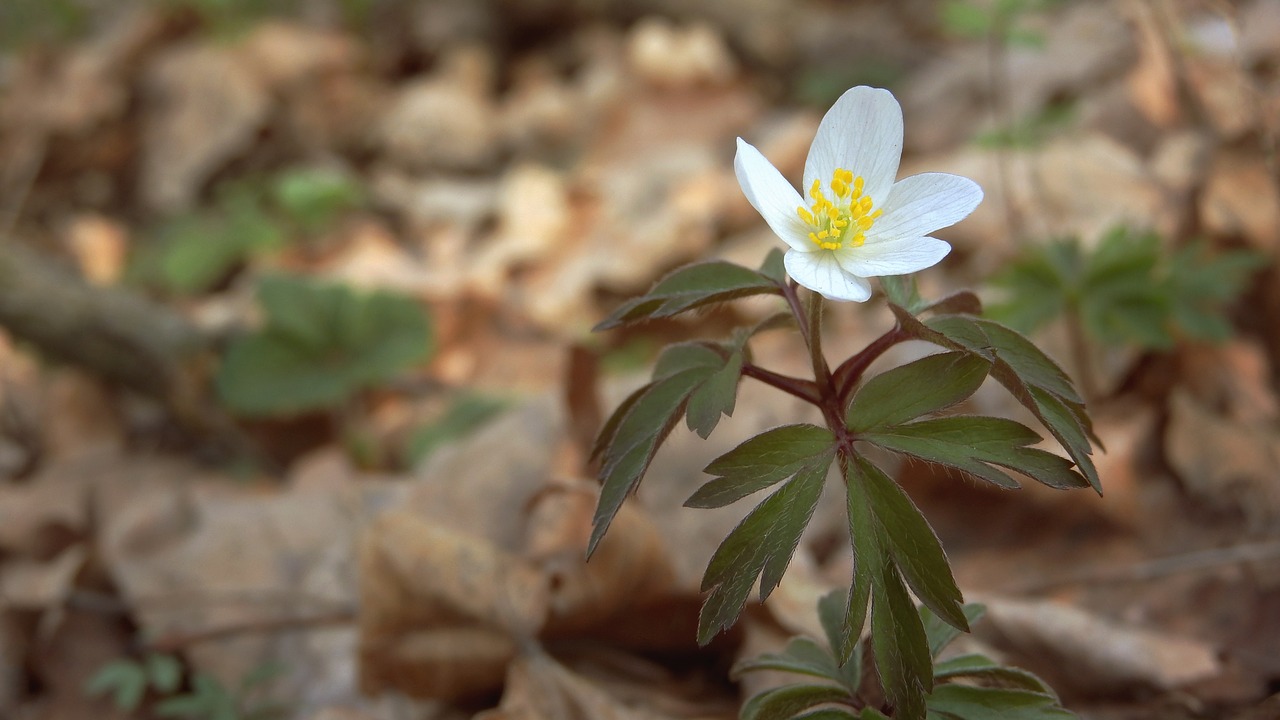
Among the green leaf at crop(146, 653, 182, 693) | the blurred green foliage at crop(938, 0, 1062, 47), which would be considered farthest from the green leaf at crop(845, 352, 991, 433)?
the blurred green foliage at crop(938, 0, 1062, 47)

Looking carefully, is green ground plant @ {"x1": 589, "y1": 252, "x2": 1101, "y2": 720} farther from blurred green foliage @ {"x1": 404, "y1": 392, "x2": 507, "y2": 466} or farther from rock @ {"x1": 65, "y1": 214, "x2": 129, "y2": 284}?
rock @ {"x1": 65, "y1": 214, "x2": 129, "y2": 284}

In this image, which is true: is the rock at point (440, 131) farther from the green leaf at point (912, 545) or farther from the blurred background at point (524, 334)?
the green leaf at point (912, 545)

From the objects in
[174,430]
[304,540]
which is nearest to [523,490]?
[304,540]

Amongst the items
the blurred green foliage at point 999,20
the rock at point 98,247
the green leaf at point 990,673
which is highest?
the blurred green foliage at point 999,20

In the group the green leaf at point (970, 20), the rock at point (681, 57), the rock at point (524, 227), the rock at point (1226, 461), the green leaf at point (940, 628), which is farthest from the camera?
the rock at point (681, 57)

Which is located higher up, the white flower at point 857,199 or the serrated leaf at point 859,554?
the white flower at point 857,199

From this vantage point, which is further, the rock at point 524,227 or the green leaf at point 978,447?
the rock at point 524,227

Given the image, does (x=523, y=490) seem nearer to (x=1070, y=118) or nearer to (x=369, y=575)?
(x=369, y=575)

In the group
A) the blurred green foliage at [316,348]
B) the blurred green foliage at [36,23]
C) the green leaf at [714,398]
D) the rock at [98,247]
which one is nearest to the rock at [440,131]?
the rock at [98,247]
